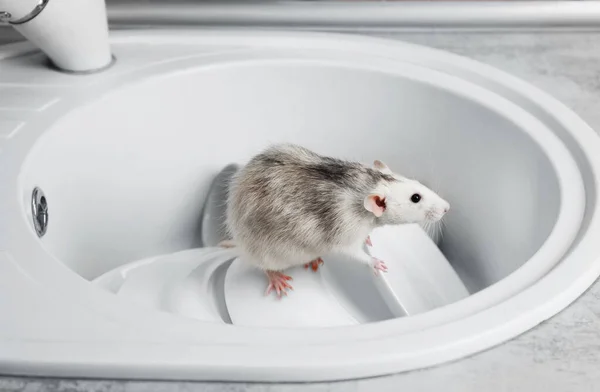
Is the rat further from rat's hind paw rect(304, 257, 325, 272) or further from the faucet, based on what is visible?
the faucet

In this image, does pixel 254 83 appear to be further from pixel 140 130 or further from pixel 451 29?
pixel 451 29

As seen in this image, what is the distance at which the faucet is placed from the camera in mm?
881

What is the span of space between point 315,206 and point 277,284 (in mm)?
137

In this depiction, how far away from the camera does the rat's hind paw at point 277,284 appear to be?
91 cm

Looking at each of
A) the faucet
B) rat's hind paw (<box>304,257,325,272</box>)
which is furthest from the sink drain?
rat's hind paw (<box>304,257,325,272</box>)

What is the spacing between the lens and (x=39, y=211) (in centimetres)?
85

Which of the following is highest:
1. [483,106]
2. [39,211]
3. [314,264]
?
[483,106]

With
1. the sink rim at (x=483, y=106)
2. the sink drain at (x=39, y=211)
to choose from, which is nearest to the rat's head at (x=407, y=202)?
the sink rim at (x=483, y=106)

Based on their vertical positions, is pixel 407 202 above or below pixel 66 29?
below

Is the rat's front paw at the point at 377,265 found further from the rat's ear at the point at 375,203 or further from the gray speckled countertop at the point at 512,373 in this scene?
the gray speckled countertop at the point at 512,373

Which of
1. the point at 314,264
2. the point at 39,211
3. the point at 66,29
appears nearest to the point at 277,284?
the point at 314,264

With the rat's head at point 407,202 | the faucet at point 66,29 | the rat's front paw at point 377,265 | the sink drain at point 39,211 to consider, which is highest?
the faucet at point 66,29

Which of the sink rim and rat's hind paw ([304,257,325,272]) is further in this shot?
rat's hind paw ([304,257,325,272])

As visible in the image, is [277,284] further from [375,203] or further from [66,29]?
[66,29]
